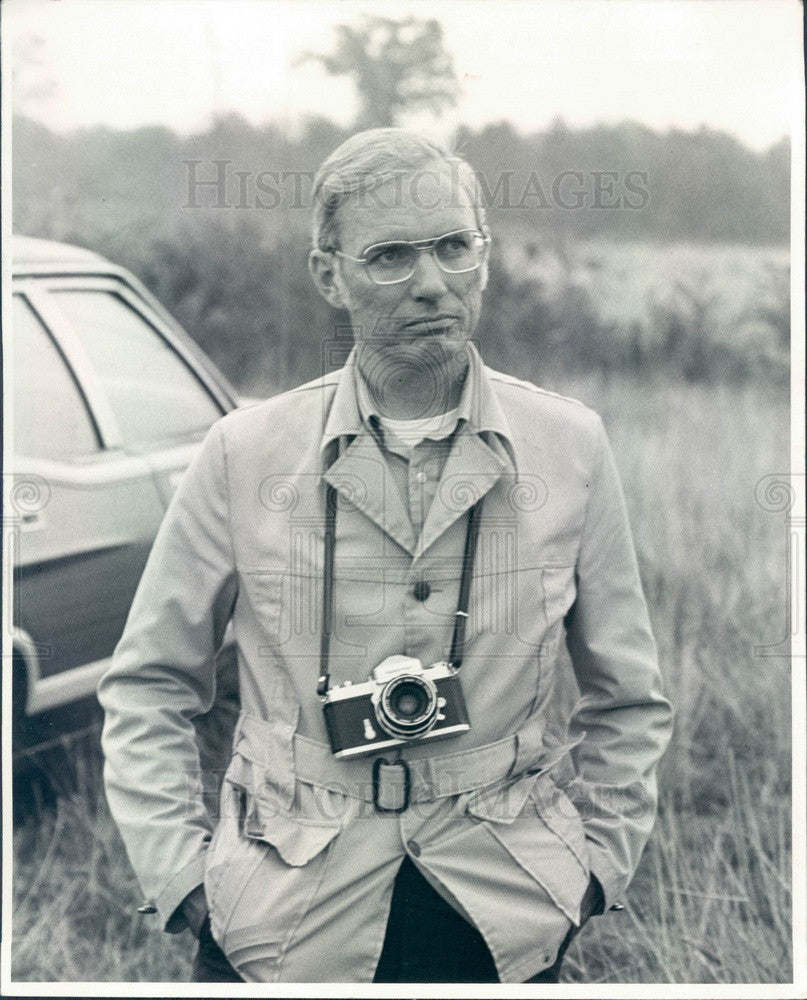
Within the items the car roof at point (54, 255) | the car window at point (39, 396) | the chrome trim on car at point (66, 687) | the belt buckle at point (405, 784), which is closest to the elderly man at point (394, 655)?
the belt buckle at point (405, 784)

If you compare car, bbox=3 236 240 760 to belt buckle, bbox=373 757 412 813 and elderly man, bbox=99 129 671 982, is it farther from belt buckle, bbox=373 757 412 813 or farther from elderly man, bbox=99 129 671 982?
belt buckle, bbox=373 757 412 813

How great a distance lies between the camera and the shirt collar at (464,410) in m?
2.77

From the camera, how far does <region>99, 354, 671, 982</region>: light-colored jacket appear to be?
2689 mm

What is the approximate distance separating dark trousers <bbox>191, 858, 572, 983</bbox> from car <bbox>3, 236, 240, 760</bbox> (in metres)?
0.68

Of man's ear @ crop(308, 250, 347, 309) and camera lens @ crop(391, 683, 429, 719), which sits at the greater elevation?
man's ear @ crop(308, 250, 347, 309)

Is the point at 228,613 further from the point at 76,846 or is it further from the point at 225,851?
the point at 76,846

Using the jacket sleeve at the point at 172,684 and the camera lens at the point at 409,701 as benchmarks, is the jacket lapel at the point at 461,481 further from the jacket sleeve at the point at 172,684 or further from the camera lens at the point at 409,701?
the jacket sleeve at the point at 172,684

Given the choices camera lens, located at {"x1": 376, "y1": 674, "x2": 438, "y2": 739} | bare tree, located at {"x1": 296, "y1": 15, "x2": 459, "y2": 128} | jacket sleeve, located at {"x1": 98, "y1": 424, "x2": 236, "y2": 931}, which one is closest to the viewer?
camera lens, located at {"x1": 376, "y1": 674, "x2": 438, "y2": 739}

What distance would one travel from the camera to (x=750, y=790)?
9.98 feet

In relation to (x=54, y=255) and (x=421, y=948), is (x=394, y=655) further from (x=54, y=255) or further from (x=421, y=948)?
(x=54, y=255)

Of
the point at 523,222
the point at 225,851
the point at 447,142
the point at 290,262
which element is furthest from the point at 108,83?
the point at 225,851

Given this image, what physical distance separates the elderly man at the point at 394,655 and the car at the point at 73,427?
20 centimetres

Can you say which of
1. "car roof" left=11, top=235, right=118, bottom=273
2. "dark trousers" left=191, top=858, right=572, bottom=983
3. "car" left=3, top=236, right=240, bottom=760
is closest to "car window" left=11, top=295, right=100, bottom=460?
"car" left=3, top=236, right=240, bottom=760

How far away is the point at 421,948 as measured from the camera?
2744 mm
